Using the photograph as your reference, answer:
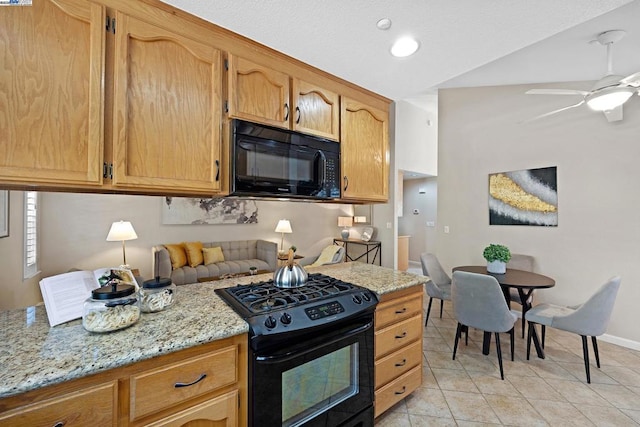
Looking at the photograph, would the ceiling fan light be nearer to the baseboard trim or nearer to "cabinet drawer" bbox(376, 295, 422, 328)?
"cabinet drawer" bbox(376, 295, 422, 328)

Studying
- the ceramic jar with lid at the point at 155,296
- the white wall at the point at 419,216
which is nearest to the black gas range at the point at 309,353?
the ceramic jar with lid at the point at 155,296

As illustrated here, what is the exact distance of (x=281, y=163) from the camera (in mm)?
1589

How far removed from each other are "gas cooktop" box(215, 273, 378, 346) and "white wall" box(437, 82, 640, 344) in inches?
124

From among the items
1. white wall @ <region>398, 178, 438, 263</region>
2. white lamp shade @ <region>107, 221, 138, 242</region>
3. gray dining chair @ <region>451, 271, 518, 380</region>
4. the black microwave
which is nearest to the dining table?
gray dining chair @ <region>451, 271, 518, 380</region>

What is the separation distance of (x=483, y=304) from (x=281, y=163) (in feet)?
6.87

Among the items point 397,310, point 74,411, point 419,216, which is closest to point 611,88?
point 397,310

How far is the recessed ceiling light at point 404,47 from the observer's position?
1485mm

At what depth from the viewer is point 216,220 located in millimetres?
5227

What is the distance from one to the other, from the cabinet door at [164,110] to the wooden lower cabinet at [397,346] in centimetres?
130

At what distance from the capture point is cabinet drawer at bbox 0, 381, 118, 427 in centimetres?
→ 75

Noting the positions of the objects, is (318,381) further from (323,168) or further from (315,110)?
(315,110)

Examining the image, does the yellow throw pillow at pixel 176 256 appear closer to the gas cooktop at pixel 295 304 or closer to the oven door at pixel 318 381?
the gas cooktop at pixel 295 304

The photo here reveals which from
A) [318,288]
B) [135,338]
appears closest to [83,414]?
[135,338]

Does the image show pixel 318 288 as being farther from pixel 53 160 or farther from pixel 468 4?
pixel 468 4
